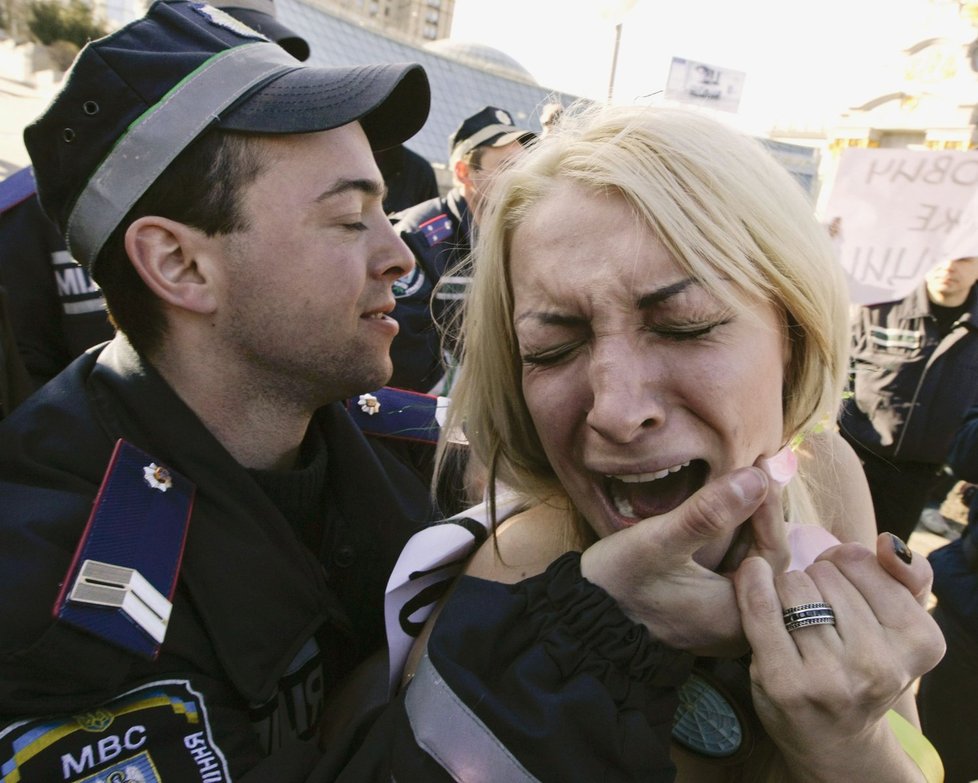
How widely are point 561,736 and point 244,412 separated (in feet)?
3.39

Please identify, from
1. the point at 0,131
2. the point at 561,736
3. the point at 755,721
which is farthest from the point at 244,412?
the point at 0,131

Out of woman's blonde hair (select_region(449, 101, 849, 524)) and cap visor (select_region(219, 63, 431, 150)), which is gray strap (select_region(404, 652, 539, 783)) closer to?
woman's blonde hair (select_region(449, 101, 849, 524))

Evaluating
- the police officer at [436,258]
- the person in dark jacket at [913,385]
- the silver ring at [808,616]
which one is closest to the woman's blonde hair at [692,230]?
the silver ring at [808,616]

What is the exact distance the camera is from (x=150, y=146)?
151 centimetres

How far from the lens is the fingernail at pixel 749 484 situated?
3.29 feet

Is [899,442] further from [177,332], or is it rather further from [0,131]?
[0,131]

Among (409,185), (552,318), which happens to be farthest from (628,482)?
(409,185)

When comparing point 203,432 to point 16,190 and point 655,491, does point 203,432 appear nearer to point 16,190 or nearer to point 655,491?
point 655,491

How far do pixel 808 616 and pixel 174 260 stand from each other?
149 centimetres

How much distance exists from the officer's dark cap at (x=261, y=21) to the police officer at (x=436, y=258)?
105 centimetres

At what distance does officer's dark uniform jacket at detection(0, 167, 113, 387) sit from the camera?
2.40 metres

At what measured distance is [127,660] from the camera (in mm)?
1102

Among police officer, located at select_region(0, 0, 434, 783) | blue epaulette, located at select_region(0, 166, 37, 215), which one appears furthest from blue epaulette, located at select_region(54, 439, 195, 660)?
blue epaulette, located at select_region(0, 166, 37, 215)

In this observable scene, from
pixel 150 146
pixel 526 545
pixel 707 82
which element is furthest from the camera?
pixel 707 82
